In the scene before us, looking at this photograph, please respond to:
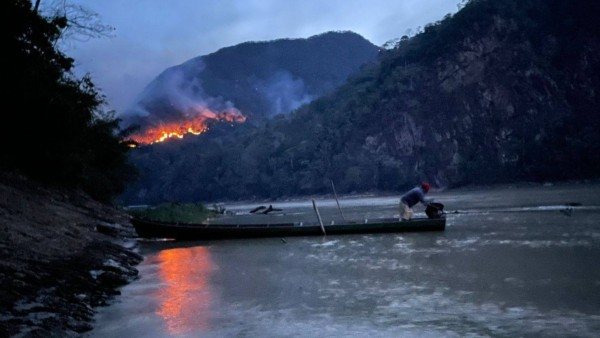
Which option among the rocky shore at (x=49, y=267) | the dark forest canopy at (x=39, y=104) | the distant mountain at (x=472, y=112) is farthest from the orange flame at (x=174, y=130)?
the rocky shore at (x=49, y=267)

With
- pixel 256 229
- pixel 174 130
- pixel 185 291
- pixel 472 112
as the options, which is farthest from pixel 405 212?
pixel 174 130

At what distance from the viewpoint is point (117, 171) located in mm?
37812

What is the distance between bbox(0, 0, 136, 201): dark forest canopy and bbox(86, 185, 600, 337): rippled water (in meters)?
8.53

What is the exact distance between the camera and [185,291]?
33.0ft

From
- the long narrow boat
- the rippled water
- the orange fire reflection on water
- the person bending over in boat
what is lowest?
the rippled water

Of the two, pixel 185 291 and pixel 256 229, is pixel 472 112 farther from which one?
pixel 185 291

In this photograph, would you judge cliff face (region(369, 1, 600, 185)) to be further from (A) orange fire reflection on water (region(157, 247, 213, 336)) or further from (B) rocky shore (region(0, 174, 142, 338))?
(B) rocky shore (region(0, 174, 142, 338))

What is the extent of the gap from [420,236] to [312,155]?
103 meters

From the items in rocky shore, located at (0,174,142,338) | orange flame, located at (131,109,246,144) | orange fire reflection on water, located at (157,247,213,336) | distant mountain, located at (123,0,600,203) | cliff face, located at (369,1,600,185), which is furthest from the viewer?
orange flame, located at (131,109,246,144)

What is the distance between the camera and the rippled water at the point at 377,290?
22.1 ft

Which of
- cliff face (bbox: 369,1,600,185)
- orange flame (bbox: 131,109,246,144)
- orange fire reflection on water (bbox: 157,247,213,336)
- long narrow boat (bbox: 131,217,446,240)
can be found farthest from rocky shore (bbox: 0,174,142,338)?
orange flame (bbox: 131,109,246,144)

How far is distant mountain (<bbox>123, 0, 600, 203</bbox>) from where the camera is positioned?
82.9 m

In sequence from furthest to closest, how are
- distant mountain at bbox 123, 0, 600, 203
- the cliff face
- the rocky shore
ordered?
distant mountain at bbox 123, 0, 600, 203, the cliff face, the rocky shore

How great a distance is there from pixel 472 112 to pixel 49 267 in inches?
3622
